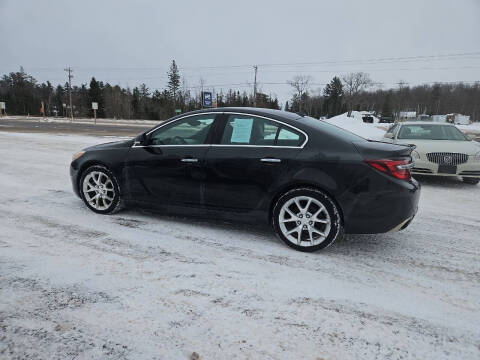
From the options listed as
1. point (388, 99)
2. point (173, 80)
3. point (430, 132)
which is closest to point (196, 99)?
point (173, 80)

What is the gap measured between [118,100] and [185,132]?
97.1 meters

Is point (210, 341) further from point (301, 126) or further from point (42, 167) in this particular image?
point (42, 167)

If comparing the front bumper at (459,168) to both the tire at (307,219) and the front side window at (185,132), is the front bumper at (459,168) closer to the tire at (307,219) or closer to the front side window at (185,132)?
the tire at (307,219)

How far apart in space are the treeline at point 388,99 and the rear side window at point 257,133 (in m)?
103

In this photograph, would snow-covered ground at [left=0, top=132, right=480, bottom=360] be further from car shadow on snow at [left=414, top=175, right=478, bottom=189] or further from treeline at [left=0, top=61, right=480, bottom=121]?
treeline at [left=0, top=61, right=480, bottom=121]

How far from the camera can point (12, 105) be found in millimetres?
98812

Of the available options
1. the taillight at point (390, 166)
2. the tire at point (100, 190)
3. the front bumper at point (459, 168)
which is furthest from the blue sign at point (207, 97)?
the taillight at point (390, 166)

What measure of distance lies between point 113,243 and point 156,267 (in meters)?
0.84

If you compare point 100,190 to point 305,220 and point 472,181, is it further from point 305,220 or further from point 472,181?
point 472,181

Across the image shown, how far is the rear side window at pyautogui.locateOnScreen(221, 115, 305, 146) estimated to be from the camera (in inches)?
150

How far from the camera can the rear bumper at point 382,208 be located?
11.3ft

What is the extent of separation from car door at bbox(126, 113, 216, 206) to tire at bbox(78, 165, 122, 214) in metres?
0.31

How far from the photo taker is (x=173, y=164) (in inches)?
168

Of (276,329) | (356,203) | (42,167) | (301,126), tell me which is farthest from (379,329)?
(42,167)
